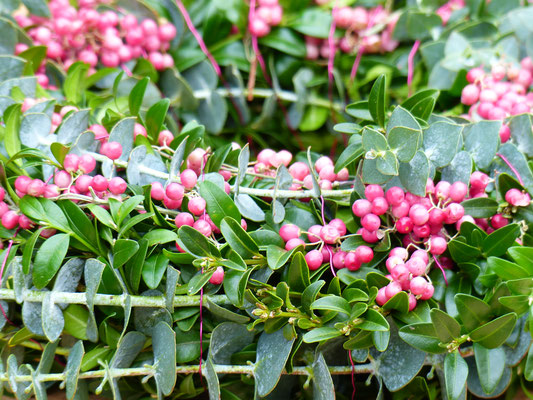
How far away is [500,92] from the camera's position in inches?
32.8

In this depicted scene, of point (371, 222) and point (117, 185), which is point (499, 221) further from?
point (117, 185)

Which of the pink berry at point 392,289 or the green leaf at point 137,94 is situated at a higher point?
the green leaf at point 137,94

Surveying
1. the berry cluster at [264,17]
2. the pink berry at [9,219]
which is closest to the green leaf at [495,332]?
the pink berry at [9,219]

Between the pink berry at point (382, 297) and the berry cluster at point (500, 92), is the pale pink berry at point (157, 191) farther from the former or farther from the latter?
the berry cluster at point (500, 92)

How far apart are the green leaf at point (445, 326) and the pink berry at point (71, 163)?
1.42ft

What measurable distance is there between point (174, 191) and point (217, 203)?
0.05m

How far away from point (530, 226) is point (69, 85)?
66 centimetres

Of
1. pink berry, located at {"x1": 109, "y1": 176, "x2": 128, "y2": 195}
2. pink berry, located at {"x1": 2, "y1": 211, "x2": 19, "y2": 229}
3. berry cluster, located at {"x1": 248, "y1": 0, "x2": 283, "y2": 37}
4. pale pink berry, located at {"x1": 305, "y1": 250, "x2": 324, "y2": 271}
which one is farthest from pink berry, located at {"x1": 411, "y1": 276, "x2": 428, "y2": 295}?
berry cluster, located at {"x1": 248, "y1": 0, "x2": 283, "y2": 37}

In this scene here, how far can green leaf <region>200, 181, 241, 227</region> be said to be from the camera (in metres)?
0.64

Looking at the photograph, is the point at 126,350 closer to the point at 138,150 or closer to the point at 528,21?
the point at 138,150

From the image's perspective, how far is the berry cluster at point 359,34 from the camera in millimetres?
1036

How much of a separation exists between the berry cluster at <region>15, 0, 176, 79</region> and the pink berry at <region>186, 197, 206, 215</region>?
17.3 inches

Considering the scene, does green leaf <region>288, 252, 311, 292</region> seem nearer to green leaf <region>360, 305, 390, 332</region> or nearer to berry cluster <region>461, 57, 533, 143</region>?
green leaf <region>360, 305, 390, 332</region>

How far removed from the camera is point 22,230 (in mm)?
703
